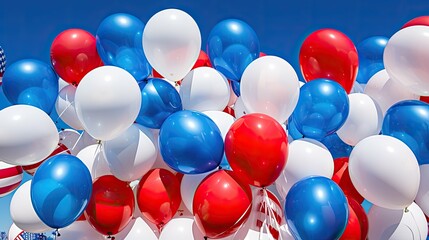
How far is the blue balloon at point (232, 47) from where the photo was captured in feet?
13.8

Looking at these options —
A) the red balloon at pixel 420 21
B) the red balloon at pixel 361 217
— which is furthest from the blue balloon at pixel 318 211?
the red balloon at pixel 420 21

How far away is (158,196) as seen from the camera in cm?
367

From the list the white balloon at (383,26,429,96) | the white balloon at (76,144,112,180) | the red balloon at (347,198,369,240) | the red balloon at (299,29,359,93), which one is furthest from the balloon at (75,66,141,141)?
the white balloon at (383,26,429,96)

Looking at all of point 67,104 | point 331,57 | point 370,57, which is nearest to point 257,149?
point 331,57

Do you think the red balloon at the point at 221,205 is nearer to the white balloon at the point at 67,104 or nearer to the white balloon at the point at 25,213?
the white balloon at the point at 25,213

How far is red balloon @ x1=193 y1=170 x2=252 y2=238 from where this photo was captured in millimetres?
3246

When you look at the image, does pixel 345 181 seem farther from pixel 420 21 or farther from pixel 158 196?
pixel 420 21

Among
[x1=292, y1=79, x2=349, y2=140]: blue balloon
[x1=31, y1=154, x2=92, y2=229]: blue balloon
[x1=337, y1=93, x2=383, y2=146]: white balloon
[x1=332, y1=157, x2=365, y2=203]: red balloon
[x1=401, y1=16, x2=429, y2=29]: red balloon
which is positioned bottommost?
[x1=332, y1=157, x2=365, y2=203]: red balloon

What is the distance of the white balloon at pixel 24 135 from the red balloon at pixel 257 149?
1.53 m

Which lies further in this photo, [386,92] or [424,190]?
[386,92]

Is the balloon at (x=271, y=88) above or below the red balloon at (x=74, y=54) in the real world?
above

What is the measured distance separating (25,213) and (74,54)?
1.52 m

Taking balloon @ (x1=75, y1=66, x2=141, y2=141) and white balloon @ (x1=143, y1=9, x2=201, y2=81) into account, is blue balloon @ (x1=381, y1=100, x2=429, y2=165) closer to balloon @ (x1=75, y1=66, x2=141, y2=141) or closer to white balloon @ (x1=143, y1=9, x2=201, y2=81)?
white balloon @ (x1=143, y1=9, x2=201, y2=81)

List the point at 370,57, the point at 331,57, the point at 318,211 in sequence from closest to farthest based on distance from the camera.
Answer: the point at 318,211
the point at 331,57
the point at 370,57
